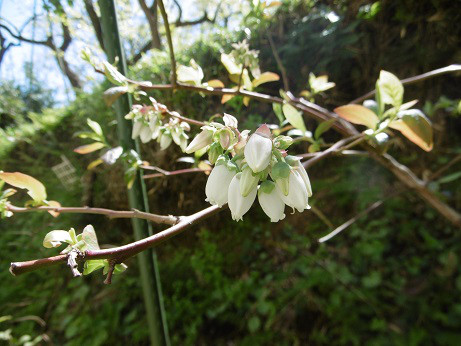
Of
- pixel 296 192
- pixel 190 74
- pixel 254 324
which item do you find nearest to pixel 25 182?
pixel 190 74

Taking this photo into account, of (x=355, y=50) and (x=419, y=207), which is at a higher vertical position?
(x=355, y=50)

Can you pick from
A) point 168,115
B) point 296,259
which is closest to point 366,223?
point 296,259

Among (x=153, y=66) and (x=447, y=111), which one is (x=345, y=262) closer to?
(x=447, y=111)

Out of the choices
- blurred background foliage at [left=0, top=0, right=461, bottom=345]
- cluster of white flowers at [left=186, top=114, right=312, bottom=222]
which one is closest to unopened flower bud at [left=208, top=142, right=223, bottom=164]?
cluster of white flowers at [left=186, top=114, right=312, bottom=222]

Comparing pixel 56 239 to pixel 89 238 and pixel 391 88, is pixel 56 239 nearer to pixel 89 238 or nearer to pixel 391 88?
pixel 89 238

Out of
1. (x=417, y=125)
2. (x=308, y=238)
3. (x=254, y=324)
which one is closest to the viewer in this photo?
(x=417, y=125)

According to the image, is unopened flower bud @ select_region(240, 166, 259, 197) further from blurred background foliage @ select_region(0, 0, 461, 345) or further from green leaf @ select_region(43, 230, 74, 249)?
Answer: blurred background foliage @ select_region(0, 0, 461, 345)
